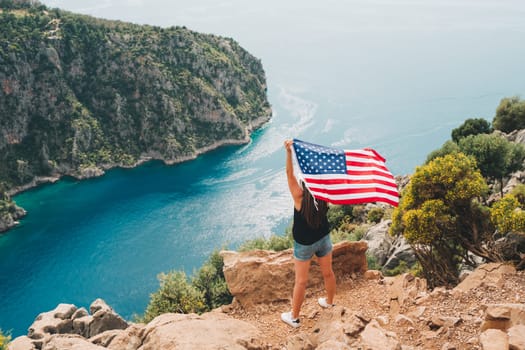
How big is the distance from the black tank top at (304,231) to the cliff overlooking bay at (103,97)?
372 ft

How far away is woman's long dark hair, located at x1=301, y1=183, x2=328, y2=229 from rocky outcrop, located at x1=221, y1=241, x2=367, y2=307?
608 centimetres

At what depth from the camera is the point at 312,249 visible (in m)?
11.2

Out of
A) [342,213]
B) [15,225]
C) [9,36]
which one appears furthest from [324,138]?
[9,36]

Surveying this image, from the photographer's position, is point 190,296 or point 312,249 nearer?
point 312,249

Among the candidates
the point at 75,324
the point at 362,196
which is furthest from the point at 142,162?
the point at 362,196

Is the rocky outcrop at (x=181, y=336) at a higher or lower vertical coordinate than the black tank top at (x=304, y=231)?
lower

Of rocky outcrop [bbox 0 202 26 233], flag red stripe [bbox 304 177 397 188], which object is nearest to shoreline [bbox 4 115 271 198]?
rocky outcrop [bbox 0 202 26 233]

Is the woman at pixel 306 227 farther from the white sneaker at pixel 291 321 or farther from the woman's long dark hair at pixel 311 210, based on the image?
the white sneaker at pixel 291 321

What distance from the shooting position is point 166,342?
11.2m

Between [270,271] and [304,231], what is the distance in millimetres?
6071

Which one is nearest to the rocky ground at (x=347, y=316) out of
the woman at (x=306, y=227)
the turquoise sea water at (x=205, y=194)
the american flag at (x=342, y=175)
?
the woman at (x=306, y=227)

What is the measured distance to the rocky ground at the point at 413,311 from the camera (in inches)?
421

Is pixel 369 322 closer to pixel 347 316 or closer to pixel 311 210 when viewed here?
pixel 347 316

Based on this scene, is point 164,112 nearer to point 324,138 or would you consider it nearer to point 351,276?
point 324,138
